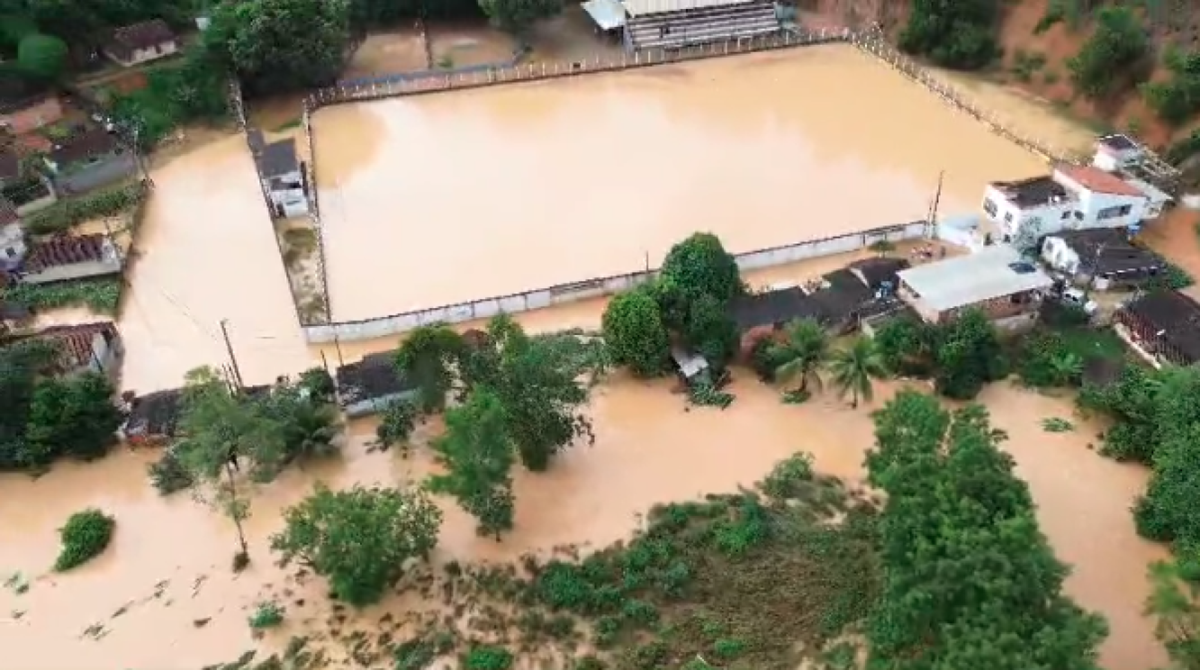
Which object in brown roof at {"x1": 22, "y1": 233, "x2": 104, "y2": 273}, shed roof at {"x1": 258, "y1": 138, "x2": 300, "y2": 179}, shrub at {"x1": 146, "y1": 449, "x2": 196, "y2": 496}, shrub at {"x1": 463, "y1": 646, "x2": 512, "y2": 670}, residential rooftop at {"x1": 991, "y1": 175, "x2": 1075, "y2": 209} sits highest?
shed roof at {"x1": 258, "y1": 138, "x2": 300, "y2": 179}

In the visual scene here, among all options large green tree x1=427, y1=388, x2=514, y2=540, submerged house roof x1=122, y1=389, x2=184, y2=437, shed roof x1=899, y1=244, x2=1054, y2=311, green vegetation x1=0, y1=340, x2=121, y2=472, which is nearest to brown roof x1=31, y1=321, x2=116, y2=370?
green vegetation x1=0, y1=340, x2=121, y2=472

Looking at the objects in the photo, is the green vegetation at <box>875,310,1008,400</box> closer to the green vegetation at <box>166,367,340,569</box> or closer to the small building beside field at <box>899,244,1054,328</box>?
the small building beside field at <box>899,244,1054,328</box>

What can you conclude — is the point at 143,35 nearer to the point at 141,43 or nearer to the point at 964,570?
the point at 141,43

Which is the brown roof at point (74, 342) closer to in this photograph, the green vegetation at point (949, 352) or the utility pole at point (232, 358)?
the utility pole at point (232, 358)

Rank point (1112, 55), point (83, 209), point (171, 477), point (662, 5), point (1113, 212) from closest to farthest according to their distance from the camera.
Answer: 1. point (171, 477)
2. point (1113, 212)
3. point (83, 209)
4. point (1112, 55)
5. point (662, 5)

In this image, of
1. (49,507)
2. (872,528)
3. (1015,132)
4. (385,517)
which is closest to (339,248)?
(49,507)

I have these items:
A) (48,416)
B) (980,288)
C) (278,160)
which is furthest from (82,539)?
(980,288)
